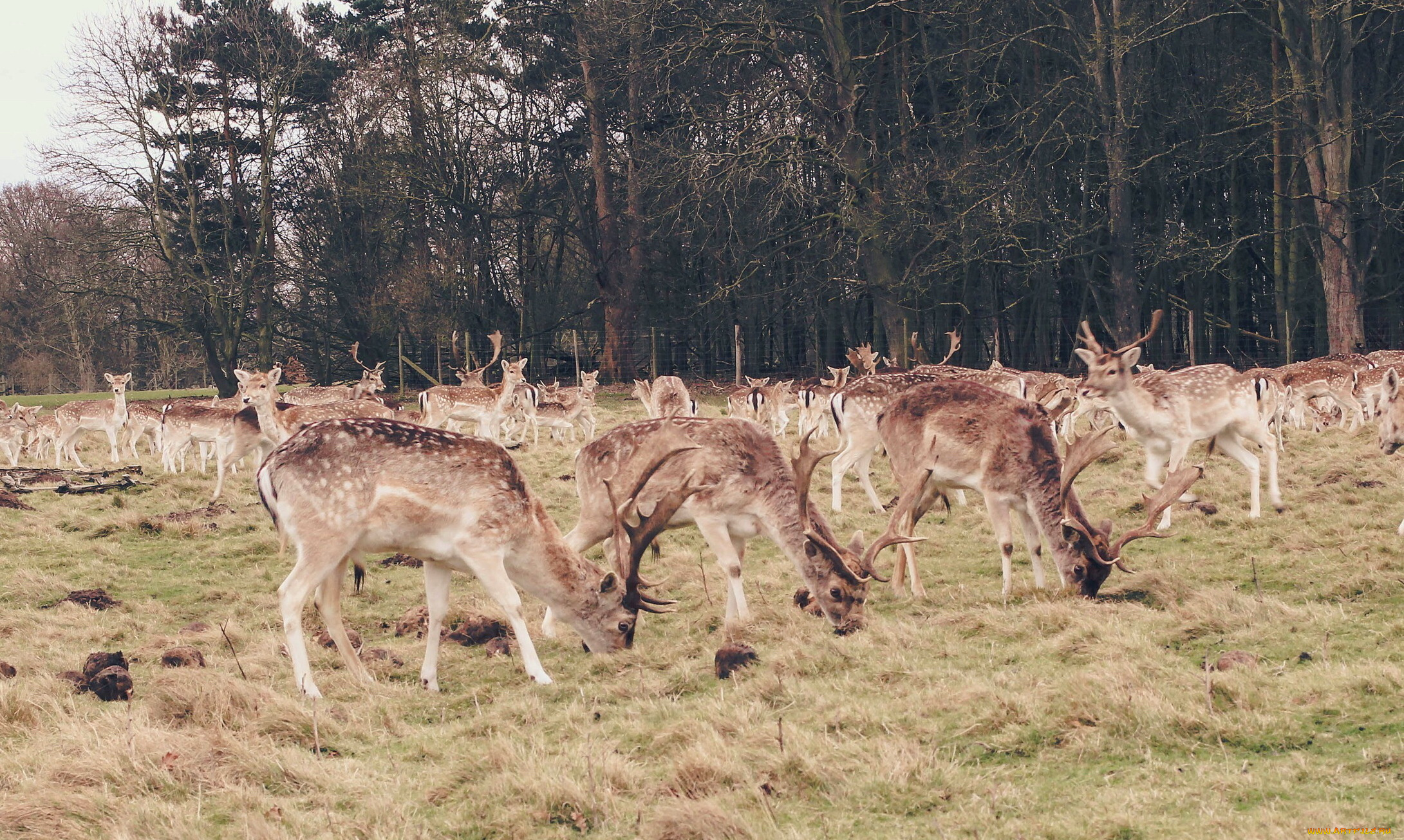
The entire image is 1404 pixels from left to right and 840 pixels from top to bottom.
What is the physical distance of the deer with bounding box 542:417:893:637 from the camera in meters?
6.80

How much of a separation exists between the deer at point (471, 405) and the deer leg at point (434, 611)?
1172 centimetres

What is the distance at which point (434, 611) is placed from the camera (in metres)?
6.16

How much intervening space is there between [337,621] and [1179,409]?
23.4ft

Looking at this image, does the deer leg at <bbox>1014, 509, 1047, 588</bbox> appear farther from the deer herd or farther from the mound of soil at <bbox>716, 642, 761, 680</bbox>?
the mound of soil at <bbox>716, 642, 761, 680</bbox>

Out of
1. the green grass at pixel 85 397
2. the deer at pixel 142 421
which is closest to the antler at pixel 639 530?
the deer at pixel 142 421

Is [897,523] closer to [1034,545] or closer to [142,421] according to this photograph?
[1034,545]

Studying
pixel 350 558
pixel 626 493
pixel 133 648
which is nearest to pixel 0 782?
pixel 350 558

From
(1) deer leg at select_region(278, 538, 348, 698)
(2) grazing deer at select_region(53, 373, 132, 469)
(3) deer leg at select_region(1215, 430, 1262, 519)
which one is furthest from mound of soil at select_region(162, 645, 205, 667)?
(2) grazing deer at select_region(53, 373, 132, 469)

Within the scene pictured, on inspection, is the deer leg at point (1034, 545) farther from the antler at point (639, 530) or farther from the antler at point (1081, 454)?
the antler at point (639, 530)

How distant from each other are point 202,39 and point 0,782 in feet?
95.7

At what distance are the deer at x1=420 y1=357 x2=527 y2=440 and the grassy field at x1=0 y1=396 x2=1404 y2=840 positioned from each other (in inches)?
382

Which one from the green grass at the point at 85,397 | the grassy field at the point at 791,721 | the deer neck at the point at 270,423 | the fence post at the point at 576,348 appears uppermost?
the fence post at the point at 576,348

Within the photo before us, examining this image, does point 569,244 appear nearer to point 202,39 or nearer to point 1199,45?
point 202,39

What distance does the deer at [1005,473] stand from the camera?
7.10 metres
